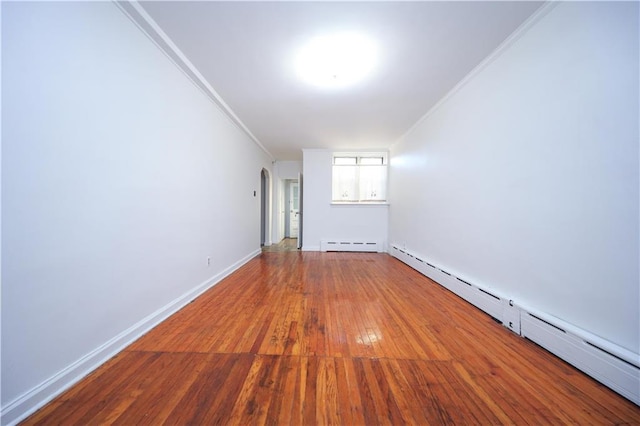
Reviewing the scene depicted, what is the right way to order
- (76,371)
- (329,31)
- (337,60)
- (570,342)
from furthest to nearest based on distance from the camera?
(337,60), (329,31), (570,342), (76,371)

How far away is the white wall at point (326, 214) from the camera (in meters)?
5.45

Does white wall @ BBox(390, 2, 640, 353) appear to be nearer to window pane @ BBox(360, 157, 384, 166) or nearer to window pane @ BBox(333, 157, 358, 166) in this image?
window pane @ BBox(360, 157, 384, 166)

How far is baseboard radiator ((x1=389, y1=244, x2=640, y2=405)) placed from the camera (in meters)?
1.13

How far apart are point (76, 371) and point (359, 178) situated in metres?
5.32

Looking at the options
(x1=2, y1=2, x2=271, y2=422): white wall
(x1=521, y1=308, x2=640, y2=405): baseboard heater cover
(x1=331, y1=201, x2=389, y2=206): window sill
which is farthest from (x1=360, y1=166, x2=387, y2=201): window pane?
(x1=2, y1=2, x2=271, y2=422): white wall

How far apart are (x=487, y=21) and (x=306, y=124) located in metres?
2.70

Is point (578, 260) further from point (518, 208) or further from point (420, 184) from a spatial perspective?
point (420, 184)

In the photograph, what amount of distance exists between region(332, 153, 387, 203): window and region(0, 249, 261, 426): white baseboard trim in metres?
4.30

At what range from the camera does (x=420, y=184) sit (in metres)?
3.65

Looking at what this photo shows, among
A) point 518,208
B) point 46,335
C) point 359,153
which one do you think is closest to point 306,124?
point 359,153

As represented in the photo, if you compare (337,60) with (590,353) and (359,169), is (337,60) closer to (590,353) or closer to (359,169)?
(590,353)

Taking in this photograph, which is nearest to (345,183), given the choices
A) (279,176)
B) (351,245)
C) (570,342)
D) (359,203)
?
(359,203)

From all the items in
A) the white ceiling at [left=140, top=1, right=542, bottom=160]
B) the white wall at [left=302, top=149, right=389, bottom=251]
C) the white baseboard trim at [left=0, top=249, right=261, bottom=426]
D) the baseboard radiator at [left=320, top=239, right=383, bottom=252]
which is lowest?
the white baseboard trim at [left=0, top=249, right=261, bottom=426]

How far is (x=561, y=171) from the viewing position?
1479 mm
